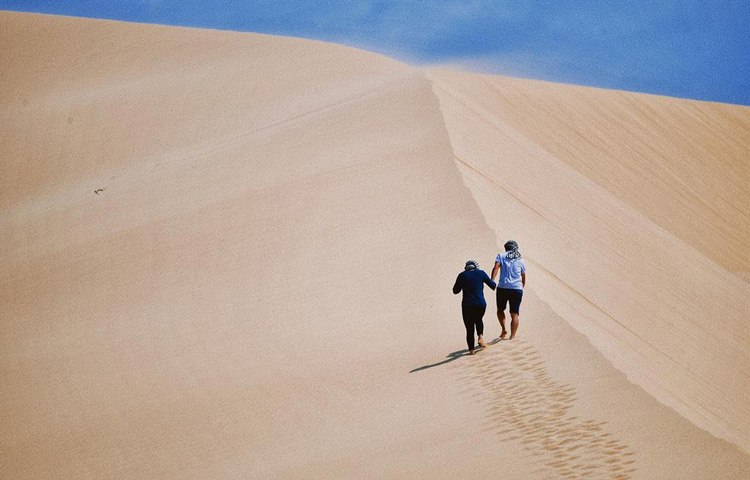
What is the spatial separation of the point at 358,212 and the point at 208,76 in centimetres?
1563

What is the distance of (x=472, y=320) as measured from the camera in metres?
9.30

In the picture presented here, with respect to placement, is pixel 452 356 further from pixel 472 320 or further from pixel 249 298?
pixel 249 298

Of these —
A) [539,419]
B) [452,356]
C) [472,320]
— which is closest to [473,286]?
[472,320]

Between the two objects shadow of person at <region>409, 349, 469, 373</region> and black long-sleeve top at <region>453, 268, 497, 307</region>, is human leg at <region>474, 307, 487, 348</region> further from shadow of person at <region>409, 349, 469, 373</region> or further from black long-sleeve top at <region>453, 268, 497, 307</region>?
shadow of person at <region>409, 349, 469, 373</region>

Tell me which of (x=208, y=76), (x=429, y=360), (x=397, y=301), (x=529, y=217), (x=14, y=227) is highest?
(x=208, y=76)

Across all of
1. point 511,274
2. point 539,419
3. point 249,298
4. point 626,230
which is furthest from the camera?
point 626,230

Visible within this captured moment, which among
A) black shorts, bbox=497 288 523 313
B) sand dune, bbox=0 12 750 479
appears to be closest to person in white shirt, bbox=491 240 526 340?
black shorts, bbox=497 288 523 313

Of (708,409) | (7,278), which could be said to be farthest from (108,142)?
(708,409)

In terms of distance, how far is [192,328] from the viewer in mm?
11570

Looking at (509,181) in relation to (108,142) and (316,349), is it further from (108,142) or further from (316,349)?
(108,142)

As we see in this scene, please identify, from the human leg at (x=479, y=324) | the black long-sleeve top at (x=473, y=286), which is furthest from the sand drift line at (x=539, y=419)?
the black long-sleeve top at (x=473, y=286)

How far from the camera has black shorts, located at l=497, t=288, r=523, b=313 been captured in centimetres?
A: 936

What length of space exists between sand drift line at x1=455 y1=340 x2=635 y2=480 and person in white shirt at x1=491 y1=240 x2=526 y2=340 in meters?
0.24

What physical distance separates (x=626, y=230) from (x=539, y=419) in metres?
7.92
